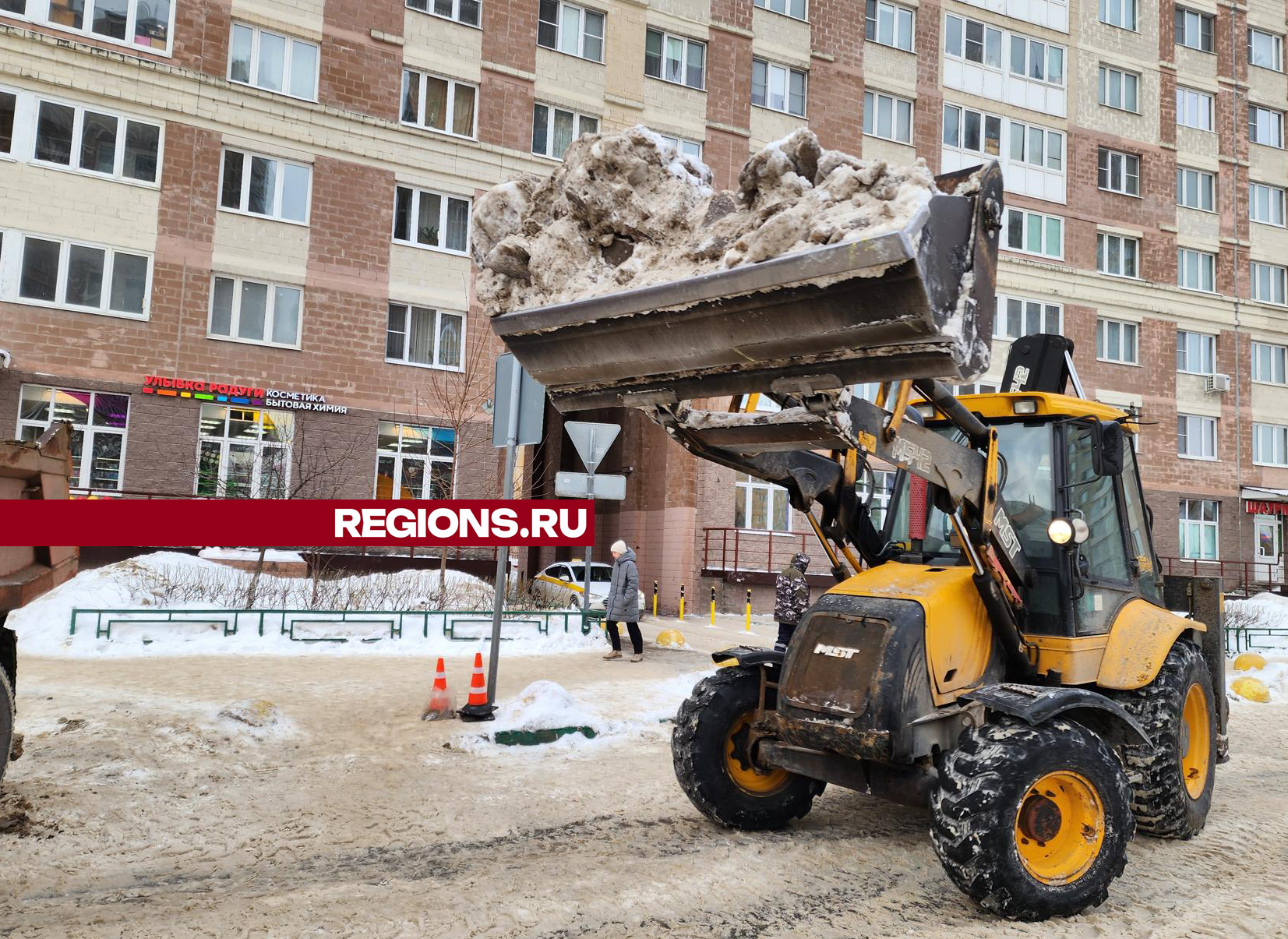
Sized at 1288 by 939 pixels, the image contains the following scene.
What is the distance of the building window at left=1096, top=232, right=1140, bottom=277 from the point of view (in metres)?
30.9

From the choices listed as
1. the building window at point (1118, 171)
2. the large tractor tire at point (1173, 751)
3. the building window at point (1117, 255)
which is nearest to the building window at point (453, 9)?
the building window at point (1118, 171)

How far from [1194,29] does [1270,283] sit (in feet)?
29.0

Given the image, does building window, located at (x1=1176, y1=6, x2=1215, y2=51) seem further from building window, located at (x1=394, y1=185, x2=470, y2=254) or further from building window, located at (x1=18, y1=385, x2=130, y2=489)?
building window, located at (x1=18, y1=385, x2=130, y2=489)

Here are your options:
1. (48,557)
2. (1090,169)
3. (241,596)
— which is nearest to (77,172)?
(241,596)

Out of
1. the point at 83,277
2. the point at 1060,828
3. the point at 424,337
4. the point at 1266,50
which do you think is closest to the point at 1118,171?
the point at 1266,50

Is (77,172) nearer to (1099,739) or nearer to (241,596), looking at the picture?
(241,596)

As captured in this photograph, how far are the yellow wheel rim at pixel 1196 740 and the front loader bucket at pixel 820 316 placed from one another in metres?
3.51

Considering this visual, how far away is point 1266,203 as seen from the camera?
33625mm

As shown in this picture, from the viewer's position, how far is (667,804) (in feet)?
20.7

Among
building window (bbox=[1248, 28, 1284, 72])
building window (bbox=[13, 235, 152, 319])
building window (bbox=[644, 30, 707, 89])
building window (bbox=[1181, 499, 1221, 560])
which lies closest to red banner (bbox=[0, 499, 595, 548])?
building window (bbox=[13, 235, 152, 319])

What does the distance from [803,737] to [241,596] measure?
12.8m

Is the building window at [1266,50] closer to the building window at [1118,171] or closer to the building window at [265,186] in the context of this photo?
the building window at [1118,171]

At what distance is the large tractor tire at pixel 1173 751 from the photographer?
5535 mm

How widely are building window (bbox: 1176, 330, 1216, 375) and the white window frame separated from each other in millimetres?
1486
